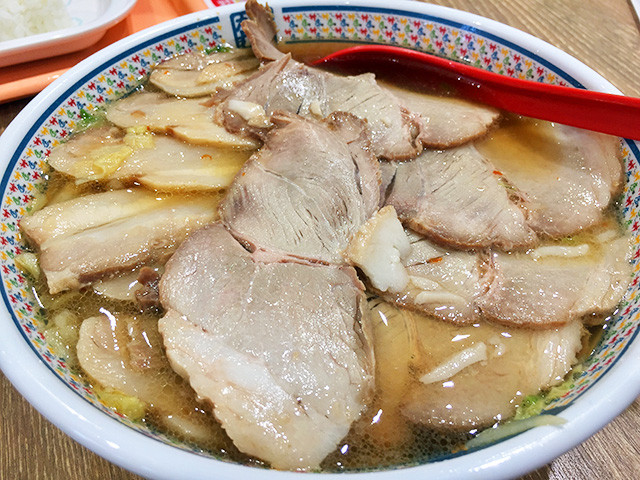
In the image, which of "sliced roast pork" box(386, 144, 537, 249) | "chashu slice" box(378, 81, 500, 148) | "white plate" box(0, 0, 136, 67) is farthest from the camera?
"white plate" box(0, 0, 136, 67)

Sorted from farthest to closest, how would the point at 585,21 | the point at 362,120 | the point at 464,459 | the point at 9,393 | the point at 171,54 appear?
the point at 585,21
the point at 171,54
the point at 362,120
the point at 9,393
the point at 464,459

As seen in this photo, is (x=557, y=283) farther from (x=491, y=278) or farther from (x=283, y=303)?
(x=283, y=303)

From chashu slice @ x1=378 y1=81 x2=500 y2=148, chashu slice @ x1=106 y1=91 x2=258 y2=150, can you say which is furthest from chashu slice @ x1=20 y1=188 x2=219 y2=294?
chashu slice @ x1=378 y1=81 x2=500 y2=148

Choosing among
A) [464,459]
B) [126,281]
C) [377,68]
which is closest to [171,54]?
[377,68]

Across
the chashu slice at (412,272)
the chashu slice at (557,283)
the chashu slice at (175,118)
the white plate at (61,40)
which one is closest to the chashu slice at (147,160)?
the chashu slice at (175,118)

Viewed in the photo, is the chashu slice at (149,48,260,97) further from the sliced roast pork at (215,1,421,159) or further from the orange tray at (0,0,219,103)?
the orange tray at (0,0,219,103)

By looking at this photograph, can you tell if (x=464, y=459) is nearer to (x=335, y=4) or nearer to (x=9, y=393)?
(x=9, y=393)
